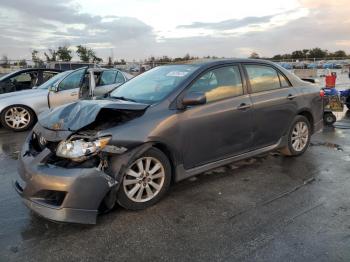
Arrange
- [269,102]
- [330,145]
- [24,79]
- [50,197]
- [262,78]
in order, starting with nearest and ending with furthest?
[50,197]
[269,102]
[262,78]
[330,145]
[24,79]

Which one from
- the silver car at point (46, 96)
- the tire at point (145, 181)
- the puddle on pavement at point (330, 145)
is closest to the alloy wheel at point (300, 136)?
the puddle on pavement at point (330, 145)

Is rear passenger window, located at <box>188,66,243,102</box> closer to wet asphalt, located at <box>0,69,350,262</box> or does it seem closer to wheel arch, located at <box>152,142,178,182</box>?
wheel arch, located at <box>152,142,178,182</box>

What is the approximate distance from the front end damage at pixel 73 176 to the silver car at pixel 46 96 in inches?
214

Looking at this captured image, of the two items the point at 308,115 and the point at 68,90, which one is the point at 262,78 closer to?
the point at 308,115

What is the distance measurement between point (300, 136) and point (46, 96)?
6.46 m

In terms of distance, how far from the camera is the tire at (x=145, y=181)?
392 centimetres

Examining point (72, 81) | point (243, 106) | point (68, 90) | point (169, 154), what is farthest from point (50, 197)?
point (72, 81)

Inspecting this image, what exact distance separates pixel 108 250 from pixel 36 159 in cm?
122

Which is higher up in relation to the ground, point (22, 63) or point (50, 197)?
point (22, 63)

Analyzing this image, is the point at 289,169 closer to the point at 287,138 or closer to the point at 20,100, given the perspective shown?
the point at 287,138

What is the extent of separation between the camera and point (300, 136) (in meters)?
6.08

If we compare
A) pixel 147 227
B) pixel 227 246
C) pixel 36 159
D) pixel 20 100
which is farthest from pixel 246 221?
pixel 20 100

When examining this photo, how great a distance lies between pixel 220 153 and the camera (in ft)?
15.6

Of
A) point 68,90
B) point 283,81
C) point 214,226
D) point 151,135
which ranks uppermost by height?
point 283,81
